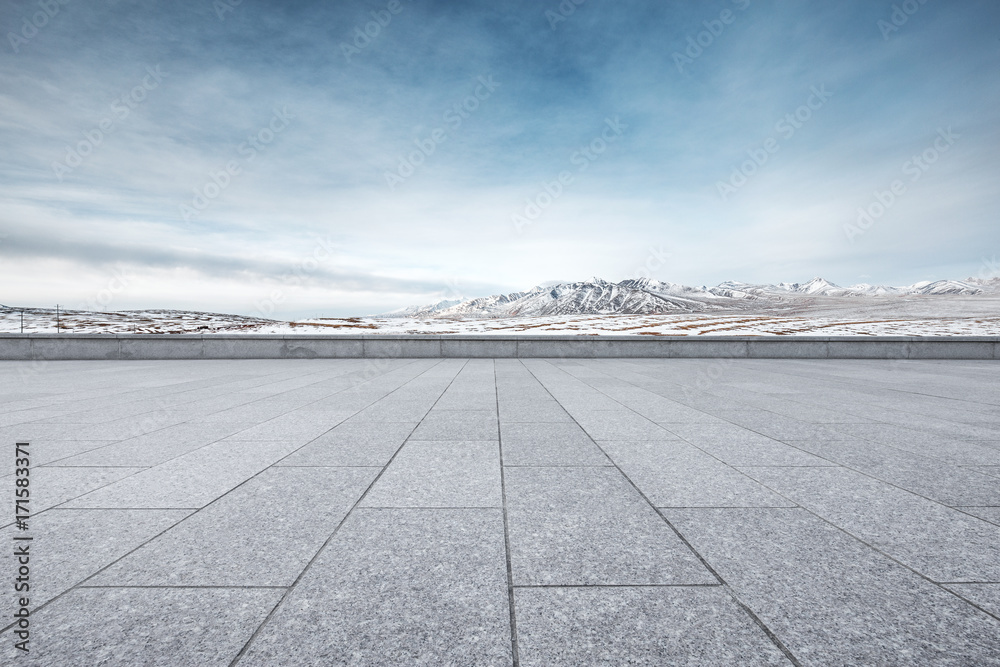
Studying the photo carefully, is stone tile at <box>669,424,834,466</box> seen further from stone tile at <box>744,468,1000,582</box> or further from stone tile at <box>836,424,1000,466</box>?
stone tile at <box>836,424,1000,466</box>

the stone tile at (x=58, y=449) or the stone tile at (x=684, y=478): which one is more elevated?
the stone tile at (x=58, y=449)

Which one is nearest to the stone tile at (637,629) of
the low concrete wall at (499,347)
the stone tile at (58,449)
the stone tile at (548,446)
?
the stone tile at (548,446)

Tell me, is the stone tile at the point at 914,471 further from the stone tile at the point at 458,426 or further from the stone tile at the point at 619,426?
the stone tile at the point at 458,426

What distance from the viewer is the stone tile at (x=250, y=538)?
250cm

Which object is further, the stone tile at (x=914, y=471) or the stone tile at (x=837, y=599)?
the stone tile at (x=914, y=471)

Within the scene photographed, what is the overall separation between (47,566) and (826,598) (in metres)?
4.22

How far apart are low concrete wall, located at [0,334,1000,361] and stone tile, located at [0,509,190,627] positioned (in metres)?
12.8

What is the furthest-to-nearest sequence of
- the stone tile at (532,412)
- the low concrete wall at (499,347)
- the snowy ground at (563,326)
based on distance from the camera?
the snowy ground at (563,326) < the low concrete wall at (499,347) < the stone tile at (532,412)

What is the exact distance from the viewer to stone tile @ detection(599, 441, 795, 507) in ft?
11.5

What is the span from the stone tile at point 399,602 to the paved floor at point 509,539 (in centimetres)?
1

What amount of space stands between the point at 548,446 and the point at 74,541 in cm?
383

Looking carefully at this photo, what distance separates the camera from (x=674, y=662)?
73.5 inches

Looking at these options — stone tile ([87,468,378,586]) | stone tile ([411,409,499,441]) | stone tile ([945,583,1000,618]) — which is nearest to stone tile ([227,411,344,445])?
stone tile ([411,409,499,441])

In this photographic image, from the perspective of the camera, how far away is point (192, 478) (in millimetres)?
4031
